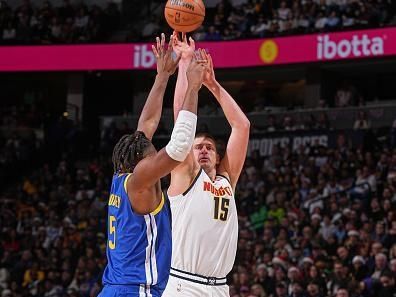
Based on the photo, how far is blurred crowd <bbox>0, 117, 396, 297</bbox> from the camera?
12031 mm

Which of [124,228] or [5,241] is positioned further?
[5,241]

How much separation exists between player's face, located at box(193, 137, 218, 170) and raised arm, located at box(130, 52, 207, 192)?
1.49m

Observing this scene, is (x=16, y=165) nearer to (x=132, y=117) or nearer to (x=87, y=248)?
(x=132, y=117)

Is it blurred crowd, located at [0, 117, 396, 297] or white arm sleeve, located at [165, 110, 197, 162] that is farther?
blurred crowd, located at [0, 117, 396, 297]

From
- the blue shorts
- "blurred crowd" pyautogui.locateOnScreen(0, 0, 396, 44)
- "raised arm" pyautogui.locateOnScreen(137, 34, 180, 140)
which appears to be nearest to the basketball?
"raised arm" pyautogui.locateOnScreen(137, 34, 180, 140)

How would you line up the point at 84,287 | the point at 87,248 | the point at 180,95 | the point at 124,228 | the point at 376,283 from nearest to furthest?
the point at 124,228, the point at 180,95, the point at 376,283, the point at 84,287, the point at 87,248

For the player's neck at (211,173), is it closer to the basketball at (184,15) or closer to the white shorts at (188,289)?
the white shorts at (188,289)

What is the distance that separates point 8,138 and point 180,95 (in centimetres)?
1663

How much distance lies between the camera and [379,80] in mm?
22047

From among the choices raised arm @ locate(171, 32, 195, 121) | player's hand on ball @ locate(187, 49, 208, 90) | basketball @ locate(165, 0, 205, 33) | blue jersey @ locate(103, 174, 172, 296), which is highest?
basketball @ locate(165, 0, 205, 33)

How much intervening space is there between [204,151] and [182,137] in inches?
66.9

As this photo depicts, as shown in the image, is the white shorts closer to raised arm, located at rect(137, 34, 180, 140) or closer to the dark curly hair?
raised arm, located at rect(137, 34, 180, 140)

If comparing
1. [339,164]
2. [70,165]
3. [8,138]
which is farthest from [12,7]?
[339,164]

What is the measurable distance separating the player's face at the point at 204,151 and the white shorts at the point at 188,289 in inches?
34.8
